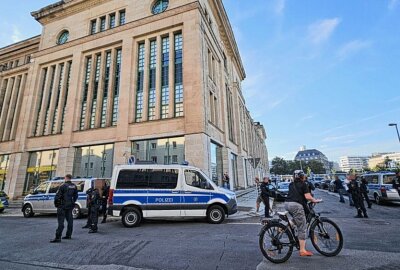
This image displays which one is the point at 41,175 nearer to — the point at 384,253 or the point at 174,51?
the point at 174,51

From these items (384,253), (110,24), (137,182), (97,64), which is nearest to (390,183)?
(384,253)

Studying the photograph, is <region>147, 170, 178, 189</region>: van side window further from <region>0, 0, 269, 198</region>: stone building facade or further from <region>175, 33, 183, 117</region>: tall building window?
<region>175, 33, 183, 117</region>: tall building window

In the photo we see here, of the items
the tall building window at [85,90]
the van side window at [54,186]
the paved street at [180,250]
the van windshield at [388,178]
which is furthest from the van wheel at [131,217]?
the tall building window at [85,90]

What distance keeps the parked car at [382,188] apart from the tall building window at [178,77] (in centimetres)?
1430

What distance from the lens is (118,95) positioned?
20469 millimetres

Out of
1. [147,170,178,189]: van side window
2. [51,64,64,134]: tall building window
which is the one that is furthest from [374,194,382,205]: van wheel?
[51,64,64,134]: tall building window

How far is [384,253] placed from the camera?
4465mm

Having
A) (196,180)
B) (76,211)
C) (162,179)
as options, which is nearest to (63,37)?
(76,211)

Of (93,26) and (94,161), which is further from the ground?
(93,26)

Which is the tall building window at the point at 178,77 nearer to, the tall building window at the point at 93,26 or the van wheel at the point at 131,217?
the van wheel at the point at 131,217

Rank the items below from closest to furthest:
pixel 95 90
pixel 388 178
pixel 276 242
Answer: pixel 276 242
pixel 388 178
pixel 95 90

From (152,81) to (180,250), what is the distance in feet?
55.6

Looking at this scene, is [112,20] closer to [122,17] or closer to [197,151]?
[122,17]

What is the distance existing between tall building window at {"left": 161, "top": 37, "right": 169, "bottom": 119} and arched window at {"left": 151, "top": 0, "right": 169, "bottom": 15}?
353 centimetres
